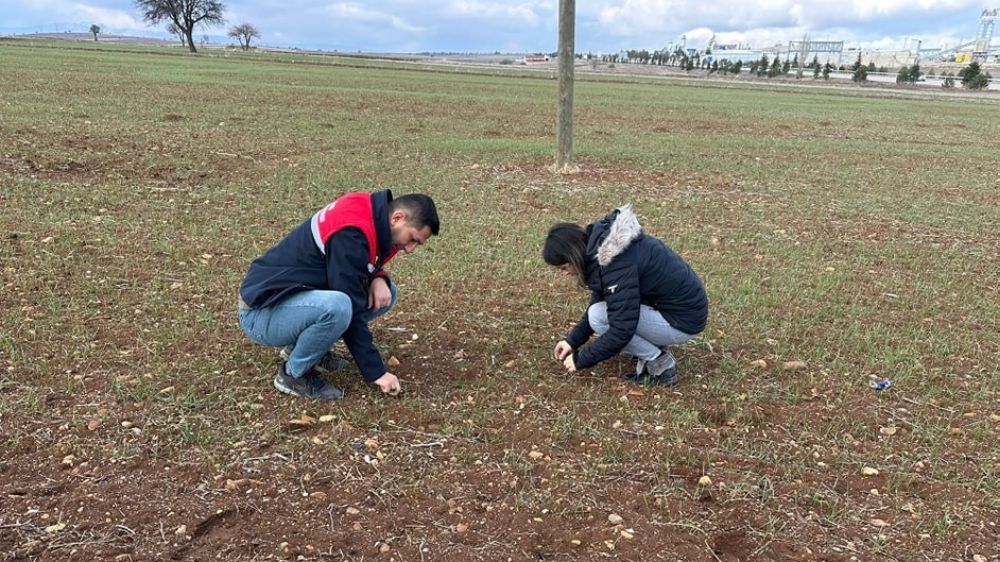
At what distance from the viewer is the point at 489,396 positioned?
3863mm

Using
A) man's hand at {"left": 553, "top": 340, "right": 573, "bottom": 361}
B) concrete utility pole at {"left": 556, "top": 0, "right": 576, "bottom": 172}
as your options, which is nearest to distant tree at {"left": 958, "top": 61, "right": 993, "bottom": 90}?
concrete utility pole at {"left": 556, "top": 0, "right": 576, "bottom": 172}

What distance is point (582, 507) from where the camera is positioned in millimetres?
2953

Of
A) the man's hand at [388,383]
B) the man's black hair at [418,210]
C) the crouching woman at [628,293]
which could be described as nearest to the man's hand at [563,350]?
the crouching woman at [628,293]

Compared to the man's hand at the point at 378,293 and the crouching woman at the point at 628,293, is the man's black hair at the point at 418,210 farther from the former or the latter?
the crouching woman at the point at 628,293

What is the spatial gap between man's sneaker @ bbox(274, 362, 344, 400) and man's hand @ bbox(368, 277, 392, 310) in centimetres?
50

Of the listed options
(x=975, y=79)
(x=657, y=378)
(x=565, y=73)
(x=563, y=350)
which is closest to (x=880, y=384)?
(x=657, y=378)

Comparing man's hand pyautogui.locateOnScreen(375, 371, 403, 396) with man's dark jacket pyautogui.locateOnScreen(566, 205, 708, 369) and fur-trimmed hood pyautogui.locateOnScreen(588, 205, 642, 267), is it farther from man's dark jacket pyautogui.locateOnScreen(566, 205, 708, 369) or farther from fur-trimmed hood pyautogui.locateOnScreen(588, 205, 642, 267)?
fur-trimmed hood pyautogui.locateOnScreen(588, 205, 642, 267)

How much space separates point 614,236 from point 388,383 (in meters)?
1.40

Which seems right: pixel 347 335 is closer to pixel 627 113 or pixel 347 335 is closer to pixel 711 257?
pixel 711 257

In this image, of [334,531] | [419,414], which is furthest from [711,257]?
[334,531]

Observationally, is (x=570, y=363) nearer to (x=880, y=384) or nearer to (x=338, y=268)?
(x=338, y=268)

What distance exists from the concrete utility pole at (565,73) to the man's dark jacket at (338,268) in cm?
782

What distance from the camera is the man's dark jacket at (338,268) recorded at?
3.35 m

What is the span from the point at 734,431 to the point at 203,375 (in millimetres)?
2924
